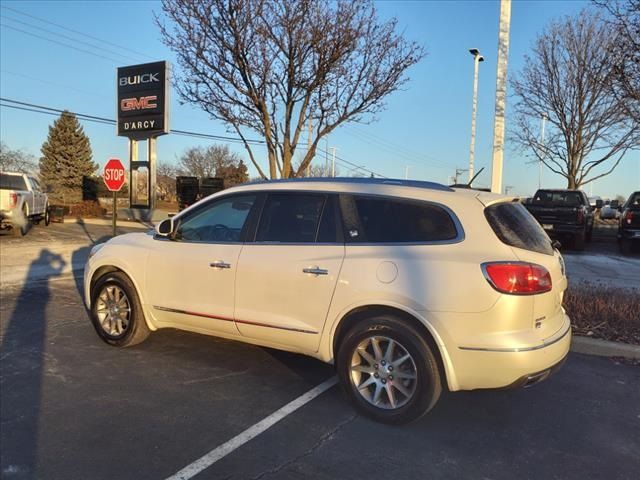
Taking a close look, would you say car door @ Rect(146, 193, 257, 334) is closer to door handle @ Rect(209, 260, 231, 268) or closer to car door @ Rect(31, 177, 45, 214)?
door handle @ Rect(209, 260, 231, 268)

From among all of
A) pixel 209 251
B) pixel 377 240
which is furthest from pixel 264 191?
pixel 377 240

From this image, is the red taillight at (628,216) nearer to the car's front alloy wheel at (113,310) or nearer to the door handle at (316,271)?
the door handle at (316,271)

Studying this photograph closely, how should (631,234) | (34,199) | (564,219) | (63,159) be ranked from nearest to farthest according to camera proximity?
(631,234) → (564,219) → (34,199) → (63,159)

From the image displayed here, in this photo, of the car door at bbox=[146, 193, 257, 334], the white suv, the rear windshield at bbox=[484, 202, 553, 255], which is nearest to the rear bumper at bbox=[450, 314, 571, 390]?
the white suv

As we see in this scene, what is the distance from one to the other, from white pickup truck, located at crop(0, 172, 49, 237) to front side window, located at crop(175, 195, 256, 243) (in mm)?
13352

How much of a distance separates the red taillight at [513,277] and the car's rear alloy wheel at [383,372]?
2.63 ft

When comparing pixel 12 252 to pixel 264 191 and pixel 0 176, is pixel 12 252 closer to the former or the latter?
pixel 0 176

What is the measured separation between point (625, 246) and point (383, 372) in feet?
46.1

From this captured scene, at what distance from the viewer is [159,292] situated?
4.99 metres

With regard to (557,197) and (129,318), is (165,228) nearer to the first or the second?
(129,318)

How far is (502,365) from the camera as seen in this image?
11.4 feet

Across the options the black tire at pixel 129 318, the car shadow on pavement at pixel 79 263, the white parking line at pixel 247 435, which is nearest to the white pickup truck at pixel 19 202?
the car shadow on pavement at pixel 79 263

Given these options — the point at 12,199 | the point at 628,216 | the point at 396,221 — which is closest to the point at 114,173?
the point at 12,199

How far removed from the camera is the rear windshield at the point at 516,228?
3.69 m
